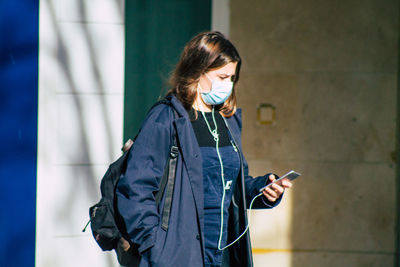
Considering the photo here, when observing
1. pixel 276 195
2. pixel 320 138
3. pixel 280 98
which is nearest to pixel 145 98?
pixel 280 98

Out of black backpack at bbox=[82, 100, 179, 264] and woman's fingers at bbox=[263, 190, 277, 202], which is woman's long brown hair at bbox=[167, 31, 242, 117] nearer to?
black backpack at bbox=[82, 100, 179, 264]

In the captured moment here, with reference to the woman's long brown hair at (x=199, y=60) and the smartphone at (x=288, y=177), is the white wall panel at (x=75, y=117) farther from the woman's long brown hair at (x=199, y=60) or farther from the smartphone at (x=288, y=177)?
the smartphone at (x=288, y=177)

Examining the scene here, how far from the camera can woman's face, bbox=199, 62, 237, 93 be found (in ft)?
9.93

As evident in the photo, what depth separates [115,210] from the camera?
9.40ft

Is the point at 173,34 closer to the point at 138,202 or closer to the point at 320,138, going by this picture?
the point at 320,138

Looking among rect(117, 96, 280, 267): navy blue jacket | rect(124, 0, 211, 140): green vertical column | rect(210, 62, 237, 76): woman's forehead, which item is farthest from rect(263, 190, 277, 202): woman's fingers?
rect(124, 0, 211, 140): green vertical column

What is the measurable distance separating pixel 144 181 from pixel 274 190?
2.46 feet

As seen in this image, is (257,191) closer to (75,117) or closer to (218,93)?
(218,93)

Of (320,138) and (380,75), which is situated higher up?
(380,75)

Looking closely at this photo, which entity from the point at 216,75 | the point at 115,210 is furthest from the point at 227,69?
the point at 115,210

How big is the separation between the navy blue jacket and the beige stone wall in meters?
2.60

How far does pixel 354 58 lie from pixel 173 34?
1725mm

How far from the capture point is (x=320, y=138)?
546 centimetres

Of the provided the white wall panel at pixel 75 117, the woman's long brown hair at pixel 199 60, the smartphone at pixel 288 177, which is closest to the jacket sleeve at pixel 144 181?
the woman's long brown hair at pixel 199 60
